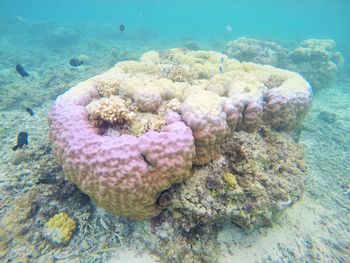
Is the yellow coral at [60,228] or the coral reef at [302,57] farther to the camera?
the coral reef at [302,57]

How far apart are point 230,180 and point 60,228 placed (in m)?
3.26

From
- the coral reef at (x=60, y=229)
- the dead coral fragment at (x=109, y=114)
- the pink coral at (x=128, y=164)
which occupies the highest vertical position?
the dead coral fragment at (x=109, y=114)

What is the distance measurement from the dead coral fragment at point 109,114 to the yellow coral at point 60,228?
194 cm

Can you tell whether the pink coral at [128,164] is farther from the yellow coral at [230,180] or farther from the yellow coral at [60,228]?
→ the yellow coral at [60,228]

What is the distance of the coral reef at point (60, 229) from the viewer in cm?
425

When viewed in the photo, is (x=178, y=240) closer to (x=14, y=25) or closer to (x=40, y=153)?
(x=40, y=153)

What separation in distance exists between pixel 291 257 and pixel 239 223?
139cm

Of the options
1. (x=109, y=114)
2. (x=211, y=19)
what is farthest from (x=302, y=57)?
(x=211, y=19)

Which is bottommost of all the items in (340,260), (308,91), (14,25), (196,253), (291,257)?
(340,260)

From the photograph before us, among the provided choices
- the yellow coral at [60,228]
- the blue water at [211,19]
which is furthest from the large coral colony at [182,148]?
the blue water at [211,19]

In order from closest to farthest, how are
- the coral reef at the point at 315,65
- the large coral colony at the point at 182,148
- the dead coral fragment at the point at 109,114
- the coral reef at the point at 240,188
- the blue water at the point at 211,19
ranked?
the large coral colony at the point at 182,148, the coral reef at the point at 240,188, the dead coral fragment at the point at 109,114, the coral reef at the point at 315,65, the blue water at the point at 211,19

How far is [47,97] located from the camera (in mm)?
11117

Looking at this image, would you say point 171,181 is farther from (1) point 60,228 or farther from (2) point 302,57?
(2) point 302,57

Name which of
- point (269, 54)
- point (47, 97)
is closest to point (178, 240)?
point (47, 97)
